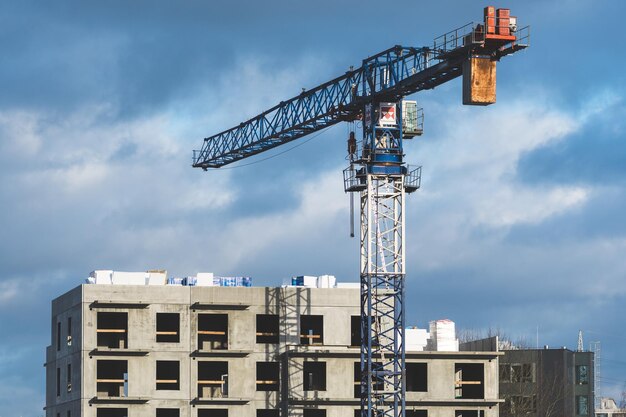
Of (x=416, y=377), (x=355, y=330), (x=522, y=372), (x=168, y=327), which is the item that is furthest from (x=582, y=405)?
(x=168, y=327)

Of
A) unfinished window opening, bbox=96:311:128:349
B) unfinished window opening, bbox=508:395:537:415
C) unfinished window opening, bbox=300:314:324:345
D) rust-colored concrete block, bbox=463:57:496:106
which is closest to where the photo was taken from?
rust-colored concrete block, bbox=463:57:496:106

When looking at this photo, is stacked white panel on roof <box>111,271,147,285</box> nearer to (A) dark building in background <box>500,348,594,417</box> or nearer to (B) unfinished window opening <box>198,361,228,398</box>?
(B) unfinished window opening <box>198,361,228,398</box>

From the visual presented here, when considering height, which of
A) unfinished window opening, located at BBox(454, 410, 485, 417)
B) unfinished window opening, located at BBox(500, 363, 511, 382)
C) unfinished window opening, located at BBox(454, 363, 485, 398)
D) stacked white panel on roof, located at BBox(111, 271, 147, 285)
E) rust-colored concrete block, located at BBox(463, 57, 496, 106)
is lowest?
unfinished window opening, located at BBox(454, 410, 485, 417)

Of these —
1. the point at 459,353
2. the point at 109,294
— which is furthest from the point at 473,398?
the point at 109,294

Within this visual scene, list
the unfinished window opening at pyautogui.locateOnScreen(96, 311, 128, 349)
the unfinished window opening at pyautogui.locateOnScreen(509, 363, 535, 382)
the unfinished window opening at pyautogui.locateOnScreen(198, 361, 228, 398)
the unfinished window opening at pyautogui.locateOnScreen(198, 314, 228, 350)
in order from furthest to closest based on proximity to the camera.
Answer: the unfinished window opening at pyautogui.locateOnScreen(509, 363, 535, 382) < the unfinished window opening at pyautogui.locateOnScreen(198, 314, 228, 350) < the unfinished window opening at pyautogui.locateOnScreen(198, 361, 228, 398) < the unfinished window opening at pyautogui.locateOnScreen(96, 311, 128, 349)

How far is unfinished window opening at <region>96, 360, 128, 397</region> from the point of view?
416 feet

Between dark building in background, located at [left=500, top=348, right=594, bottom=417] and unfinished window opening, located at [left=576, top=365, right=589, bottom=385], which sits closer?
dark building in background, located at [left=500, top=348, right=594, bottom=417]

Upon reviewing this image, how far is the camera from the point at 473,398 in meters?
129

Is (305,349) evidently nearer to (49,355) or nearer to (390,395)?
(390,395)

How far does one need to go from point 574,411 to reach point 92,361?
89.5 metres

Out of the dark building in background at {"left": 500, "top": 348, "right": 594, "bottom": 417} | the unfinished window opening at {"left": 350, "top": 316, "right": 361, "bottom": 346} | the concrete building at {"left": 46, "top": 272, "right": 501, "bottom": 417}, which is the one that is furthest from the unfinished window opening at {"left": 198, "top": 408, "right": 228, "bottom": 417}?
the dark building in background at {"left": 500, "top": 348, "right": 594, "bottom": 417}

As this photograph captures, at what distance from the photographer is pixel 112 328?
5044 inches

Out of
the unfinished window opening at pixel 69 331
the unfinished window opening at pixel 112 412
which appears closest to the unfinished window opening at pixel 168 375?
the unfinished window opening at pixel 112 412

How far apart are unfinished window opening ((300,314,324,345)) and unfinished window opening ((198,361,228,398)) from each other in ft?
24.3
